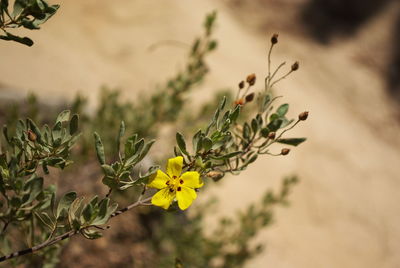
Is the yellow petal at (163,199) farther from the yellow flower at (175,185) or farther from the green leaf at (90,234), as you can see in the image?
the green leaf at (90,234)

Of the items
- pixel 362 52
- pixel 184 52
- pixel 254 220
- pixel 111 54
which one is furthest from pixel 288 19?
pixel 254 220

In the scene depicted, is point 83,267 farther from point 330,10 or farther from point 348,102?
point 330,10

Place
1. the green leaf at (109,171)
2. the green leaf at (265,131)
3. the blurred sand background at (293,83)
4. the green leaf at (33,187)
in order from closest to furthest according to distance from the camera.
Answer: the green leaf at (109,171) < the green leaf at (33,187) < the green leaf at (265,131) < the blurred sand background at (293,83)

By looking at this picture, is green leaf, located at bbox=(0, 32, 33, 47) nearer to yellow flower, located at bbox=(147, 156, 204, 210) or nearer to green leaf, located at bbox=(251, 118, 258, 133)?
yellow flower, located at bbox=(147, 156, 204, 210)

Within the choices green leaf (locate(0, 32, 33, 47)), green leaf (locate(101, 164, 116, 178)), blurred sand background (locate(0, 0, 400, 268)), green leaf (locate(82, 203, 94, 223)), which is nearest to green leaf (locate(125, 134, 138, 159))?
green leaf (locate(101, 164, 116, 178))

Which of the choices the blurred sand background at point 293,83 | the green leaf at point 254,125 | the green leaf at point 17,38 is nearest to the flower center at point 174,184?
the green leaf at point 254,125

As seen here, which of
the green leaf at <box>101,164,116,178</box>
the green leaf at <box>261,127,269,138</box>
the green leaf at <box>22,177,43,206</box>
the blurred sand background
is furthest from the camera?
the blurred sand background

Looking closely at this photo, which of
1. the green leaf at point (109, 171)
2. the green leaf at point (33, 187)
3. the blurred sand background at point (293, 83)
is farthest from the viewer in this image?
the blurred sand background at point (293, 83)

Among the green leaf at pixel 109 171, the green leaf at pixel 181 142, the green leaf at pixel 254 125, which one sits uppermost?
the green leaf at pixel 254 125
